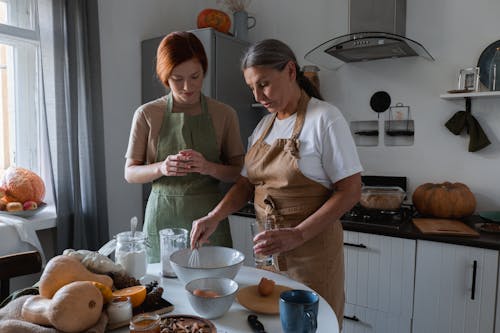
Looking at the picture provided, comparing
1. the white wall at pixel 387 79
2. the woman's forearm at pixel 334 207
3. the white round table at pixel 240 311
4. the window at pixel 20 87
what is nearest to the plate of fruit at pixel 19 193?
the window at pixel 20 87

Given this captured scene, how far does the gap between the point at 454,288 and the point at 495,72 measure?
1.15 meters

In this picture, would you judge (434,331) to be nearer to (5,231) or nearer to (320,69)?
(320,69)

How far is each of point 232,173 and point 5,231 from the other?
1104mm

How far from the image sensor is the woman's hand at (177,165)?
4.45 ft

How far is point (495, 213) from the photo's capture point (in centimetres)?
210

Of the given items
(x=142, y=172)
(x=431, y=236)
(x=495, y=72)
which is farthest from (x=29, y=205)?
(x=495, y=72)

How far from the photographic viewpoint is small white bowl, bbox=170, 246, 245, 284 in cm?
100

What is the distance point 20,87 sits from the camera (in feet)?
7.24

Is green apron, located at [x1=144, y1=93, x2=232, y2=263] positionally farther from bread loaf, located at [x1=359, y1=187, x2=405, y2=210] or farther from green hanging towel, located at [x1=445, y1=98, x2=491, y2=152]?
green hanging towel, located at [x1=445, y1=98, x2=491, y2=152]

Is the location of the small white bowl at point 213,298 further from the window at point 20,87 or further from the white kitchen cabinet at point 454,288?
the window at point 20,87

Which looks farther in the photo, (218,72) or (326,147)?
(218,72)

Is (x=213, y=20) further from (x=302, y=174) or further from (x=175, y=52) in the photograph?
(x=302, y=174)

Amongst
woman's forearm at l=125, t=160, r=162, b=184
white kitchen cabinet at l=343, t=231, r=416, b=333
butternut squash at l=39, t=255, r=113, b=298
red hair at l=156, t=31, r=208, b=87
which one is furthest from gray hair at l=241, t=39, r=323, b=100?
white kitchen cabinet at l=343, t=231, r=416, b=333

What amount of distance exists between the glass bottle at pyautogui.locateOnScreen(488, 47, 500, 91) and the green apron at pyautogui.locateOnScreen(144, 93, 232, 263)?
5.11ft
